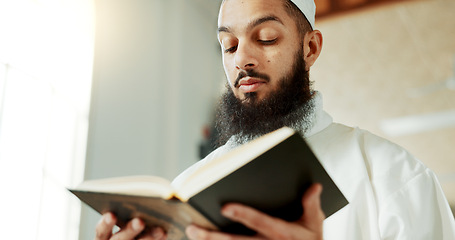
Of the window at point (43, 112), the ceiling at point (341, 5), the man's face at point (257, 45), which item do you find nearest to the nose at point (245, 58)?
the man's face at point (257, 45)

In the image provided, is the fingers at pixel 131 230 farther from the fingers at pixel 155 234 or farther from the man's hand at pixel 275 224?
the man's hand at pixel 275 224

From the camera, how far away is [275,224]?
35.8 inches

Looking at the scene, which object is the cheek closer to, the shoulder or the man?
the man

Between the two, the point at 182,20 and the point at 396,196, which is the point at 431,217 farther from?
the point at 182,20

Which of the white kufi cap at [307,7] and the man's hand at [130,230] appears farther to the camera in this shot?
the white kufi cap at [307,7]

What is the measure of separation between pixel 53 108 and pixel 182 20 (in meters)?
2.18

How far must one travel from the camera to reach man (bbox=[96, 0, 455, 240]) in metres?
1.23

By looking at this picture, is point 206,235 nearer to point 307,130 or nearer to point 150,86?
point 307,130

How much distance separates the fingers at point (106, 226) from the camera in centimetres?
110

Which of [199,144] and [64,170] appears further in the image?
[199,144]

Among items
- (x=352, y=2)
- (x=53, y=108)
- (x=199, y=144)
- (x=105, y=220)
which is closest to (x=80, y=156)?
(x=53, y=108)

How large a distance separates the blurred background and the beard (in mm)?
1673

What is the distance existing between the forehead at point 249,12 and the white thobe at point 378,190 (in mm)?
423

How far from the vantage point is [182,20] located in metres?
5.03
